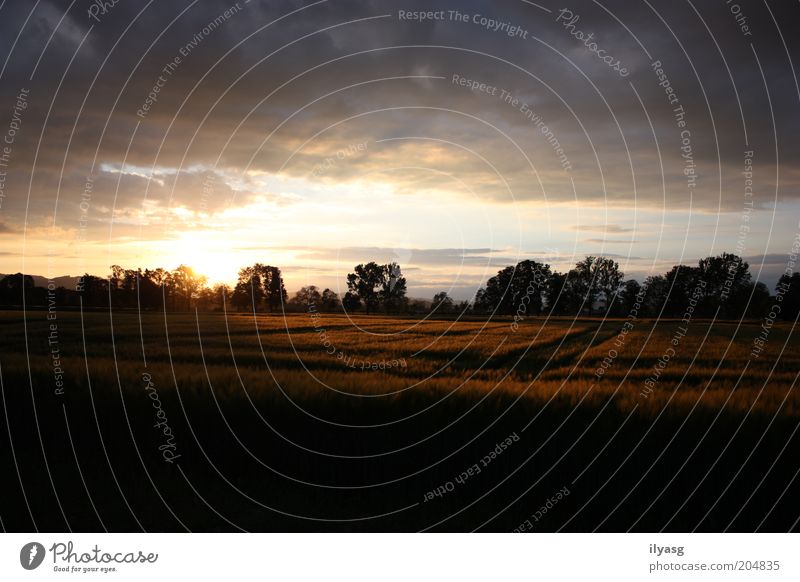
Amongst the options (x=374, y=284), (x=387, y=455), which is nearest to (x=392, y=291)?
(x=374, y=284)

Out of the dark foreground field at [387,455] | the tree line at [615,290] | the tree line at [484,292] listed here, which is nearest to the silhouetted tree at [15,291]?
the tree line at [484,292]

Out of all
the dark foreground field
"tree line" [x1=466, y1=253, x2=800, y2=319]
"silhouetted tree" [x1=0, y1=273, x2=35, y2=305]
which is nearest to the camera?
the dark foreground field

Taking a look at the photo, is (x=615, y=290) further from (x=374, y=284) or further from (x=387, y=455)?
(x=387, y=455)

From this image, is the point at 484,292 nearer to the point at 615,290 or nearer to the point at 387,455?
the point at 615,290

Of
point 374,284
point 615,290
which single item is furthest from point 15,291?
point 615,290

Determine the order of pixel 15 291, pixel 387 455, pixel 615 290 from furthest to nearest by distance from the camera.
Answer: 1. pixel 615 290
2. pixel 15 291
3. pixel 387 455

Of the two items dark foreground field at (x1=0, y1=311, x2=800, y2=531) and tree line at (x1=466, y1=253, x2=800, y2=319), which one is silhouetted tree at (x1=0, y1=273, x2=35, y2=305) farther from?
tree line at (x1=466, y1=253, x2=800, y2=319)

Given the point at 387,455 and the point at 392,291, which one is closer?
the point at 387,455

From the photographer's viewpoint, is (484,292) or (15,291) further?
(484,292)

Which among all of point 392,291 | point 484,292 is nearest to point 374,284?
point 392,291

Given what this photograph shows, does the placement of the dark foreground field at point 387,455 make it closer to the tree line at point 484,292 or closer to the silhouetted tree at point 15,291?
the tree line at point 484,292

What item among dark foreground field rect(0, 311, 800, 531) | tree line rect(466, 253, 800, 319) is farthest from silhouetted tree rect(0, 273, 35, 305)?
tree line rect(466, 253, 800, 319)

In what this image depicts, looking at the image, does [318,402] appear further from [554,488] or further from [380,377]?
[554,488]

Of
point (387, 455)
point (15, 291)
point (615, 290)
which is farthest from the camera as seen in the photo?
point (615, 290)
